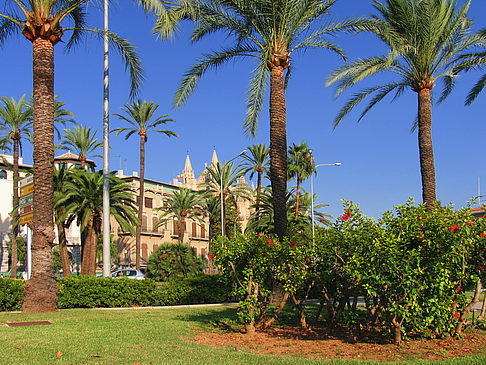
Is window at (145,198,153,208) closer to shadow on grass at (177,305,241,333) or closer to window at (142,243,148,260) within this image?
window at (142,243,148,260)

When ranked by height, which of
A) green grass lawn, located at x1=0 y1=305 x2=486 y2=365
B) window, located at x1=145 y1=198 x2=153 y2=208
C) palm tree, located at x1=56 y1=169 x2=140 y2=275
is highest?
window, located at x1=145 y1=198 x2=153 y2=208

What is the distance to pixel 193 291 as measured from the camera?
63.7 feet

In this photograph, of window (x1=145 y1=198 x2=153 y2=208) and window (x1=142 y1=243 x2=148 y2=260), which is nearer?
window (x1=142 y1=243 x2=148 y2=260)

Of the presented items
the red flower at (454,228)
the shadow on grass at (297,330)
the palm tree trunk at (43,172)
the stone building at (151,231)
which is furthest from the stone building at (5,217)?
Answer: the red flower at (454,228)

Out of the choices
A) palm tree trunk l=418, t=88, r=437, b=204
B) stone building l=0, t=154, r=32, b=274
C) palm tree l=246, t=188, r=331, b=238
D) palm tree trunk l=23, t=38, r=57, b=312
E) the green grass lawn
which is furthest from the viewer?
stone building l=0, t=154, r=32, b=274

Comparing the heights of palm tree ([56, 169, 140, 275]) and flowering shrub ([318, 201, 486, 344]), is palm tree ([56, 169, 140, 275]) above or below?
above

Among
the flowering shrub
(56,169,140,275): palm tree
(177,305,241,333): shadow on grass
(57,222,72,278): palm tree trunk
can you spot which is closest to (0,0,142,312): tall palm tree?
(177,305,241,333): shadow on grass

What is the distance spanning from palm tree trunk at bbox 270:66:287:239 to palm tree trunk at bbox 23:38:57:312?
23.4 ft

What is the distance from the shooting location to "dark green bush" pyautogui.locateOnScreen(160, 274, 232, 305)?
62.2 ft

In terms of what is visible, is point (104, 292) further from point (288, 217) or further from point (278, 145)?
point (288, 217)

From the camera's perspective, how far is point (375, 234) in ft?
27.5

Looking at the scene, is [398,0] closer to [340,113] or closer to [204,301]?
[340,113]

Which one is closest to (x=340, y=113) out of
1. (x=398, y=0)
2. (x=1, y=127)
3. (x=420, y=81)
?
(x=420, y=81)

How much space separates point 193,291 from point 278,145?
771cm
